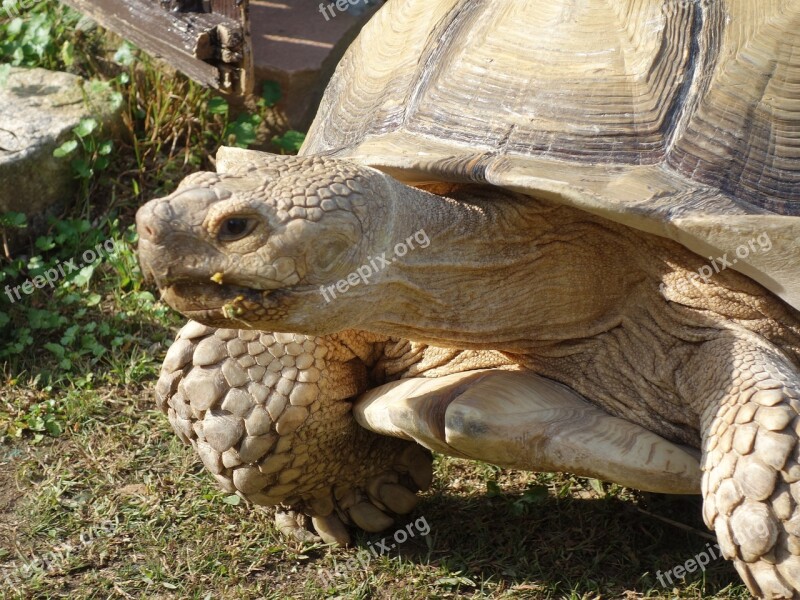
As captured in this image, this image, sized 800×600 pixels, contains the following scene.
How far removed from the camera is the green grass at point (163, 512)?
10.8 feet

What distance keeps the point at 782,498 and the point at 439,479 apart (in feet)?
4.75

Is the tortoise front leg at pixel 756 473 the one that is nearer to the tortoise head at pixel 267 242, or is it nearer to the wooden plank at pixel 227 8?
A: the tortoise head at pixel 267 242

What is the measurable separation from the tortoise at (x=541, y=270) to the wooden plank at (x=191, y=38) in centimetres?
179

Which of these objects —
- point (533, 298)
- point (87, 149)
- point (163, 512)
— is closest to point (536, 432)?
point (533, 298)

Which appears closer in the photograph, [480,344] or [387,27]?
[480,344]

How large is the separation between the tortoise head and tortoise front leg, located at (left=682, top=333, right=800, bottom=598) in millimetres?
991

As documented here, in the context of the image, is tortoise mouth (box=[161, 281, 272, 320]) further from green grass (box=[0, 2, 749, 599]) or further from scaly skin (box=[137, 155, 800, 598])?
green grass (box=[0, 2, 749, 599])

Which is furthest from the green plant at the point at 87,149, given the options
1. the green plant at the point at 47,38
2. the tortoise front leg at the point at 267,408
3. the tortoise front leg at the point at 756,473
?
the tortoise front leg at the point at 756,473

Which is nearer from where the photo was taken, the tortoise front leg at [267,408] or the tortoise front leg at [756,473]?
the tortoise front leg at [756,473]

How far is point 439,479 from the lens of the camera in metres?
3.80

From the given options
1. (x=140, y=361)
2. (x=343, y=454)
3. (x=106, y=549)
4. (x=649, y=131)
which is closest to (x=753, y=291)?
(x=649, y=131)

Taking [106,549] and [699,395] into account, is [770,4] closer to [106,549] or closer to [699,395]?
[699,395]

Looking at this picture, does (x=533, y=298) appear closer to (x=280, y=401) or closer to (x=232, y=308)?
(x=280, y=401)

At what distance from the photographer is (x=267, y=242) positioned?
2473 mm
